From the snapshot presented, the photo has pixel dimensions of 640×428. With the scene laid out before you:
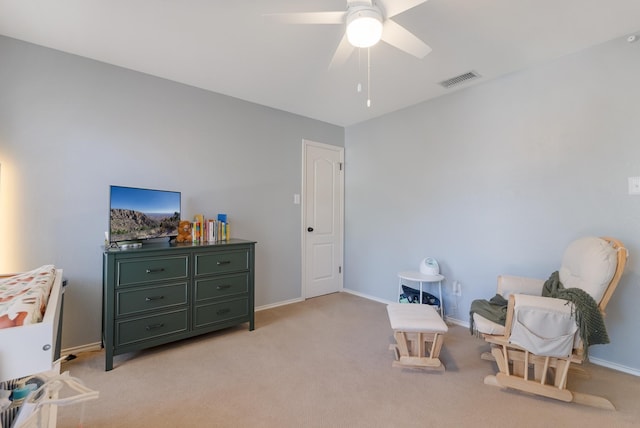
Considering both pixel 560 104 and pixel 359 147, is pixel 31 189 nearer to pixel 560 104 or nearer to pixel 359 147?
pixel 359 147

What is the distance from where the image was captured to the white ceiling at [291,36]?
6.03 ft

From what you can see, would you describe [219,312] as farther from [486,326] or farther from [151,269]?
[486,326]

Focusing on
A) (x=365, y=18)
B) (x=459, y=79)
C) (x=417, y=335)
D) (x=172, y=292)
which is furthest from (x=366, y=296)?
(x=365, y=18)

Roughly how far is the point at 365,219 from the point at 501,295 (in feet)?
6.53

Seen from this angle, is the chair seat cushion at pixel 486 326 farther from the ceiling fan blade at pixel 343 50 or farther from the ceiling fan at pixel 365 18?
the ceiling fan blade at pixel 343 50

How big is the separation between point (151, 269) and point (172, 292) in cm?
27

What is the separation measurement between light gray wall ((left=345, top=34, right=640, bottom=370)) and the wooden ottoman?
1.05 meters

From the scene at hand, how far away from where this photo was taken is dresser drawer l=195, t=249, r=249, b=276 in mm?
2553

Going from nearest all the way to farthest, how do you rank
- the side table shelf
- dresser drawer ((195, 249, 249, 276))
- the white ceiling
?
the white ceiling < dresser drawer ((195, 249, 249, 276)) < the side table shelf

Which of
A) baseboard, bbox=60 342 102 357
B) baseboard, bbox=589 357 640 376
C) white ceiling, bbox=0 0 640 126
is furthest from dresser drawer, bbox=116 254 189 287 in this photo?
baseboard, bbox=589 357 640 376

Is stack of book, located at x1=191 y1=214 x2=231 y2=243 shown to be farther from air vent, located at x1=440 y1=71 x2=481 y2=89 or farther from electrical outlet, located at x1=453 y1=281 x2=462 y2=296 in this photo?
air vent, located at x1=440 y1=71 x2=481 y2=89

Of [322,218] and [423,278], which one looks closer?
[423,278]

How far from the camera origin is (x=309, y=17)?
5.09ft

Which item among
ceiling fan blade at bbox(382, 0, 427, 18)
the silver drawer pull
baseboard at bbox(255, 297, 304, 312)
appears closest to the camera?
ceiling fan blade at bbox(382, 0, 427, 18)
